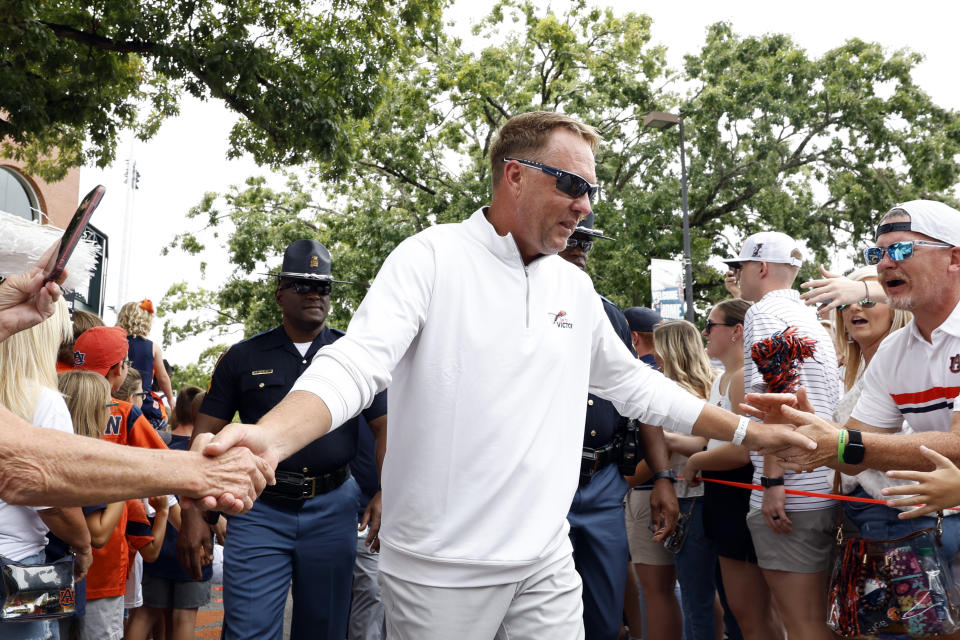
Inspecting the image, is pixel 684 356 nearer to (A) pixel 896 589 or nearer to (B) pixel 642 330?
(B) pixel 642 330

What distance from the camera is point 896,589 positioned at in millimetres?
3666

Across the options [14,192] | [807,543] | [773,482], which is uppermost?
[14,192]

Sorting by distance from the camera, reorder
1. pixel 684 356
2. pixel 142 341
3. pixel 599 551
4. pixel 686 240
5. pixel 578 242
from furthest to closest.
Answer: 1. pixel 686 240
2. pixel 142 341
3. pixel 684 356
4. pixel 578 242
5. pixel 599 551

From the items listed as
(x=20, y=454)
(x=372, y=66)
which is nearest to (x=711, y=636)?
(x=20, y=454)

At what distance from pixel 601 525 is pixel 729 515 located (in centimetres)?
90

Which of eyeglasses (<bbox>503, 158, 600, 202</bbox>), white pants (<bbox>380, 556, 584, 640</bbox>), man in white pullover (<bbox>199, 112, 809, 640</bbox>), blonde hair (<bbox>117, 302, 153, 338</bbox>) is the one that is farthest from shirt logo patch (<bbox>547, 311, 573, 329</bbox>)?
blonde hair (<bbox>117, 302, 153, 338</bbox>)

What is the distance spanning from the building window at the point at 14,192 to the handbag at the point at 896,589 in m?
23.9

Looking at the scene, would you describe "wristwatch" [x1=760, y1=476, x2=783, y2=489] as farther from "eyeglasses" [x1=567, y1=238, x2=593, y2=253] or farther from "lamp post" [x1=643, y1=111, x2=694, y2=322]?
"lamp post" [x1=643, y1=111, x2=694, y2=322]

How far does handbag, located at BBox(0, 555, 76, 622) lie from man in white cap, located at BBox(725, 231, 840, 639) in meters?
3.10

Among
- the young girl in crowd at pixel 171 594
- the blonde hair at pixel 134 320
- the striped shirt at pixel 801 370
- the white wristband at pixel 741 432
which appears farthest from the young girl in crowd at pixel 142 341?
the white wristband at pixel 741 432

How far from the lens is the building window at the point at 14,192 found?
24.0 metres

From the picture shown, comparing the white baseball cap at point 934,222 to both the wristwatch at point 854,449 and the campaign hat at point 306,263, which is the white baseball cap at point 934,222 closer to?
the wristwatch at point 854,449

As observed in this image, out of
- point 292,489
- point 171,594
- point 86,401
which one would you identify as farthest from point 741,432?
point 171,594

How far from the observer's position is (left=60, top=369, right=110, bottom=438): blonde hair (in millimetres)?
4535
